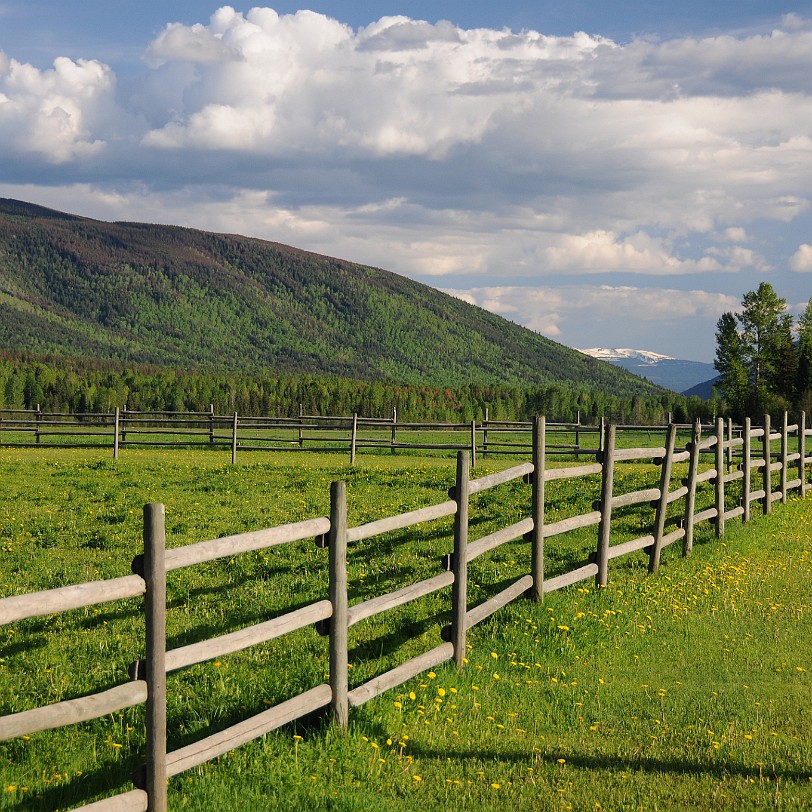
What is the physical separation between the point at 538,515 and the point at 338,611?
4.41 m

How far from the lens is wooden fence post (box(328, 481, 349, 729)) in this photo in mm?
6273

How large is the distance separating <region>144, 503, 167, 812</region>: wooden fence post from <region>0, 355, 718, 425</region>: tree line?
119 metres

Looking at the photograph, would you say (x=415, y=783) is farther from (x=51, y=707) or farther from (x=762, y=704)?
(x=762, y=704)

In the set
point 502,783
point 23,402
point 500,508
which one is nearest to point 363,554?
point 500,508

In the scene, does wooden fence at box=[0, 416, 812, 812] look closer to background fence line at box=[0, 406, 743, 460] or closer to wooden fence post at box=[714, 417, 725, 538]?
wooden fence post at box=[714, 417, 725, 538]

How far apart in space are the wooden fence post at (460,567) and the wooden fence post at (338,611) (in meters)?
1.71

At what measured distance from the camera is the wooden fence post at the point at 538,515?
997 cm

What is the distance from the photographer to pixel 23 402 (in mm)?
133125

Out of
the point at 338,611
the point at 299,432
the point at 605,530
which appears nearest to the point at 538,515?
the point at 605,530

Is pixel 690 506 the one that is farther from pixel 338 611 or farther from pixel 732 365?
pixel 732 365

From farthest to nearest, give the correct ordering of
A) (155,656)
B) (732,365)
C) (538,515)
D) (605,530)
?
(732,365)
(605,530)
(538,515)
(155,656)

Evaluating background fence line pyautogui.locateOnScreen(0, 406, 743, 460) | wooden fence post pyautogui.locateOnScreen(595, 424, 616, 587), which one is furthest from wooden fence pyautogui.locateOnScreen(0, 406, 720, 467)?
wooden fence post pyautogui.locateOnScreen(595, 424, 616, 587)

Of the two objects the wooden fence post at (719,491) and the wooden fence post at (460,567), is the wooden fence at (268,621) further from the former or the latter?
the wooden fence post at (719,491)

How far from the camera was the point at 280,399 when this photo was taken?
138m
